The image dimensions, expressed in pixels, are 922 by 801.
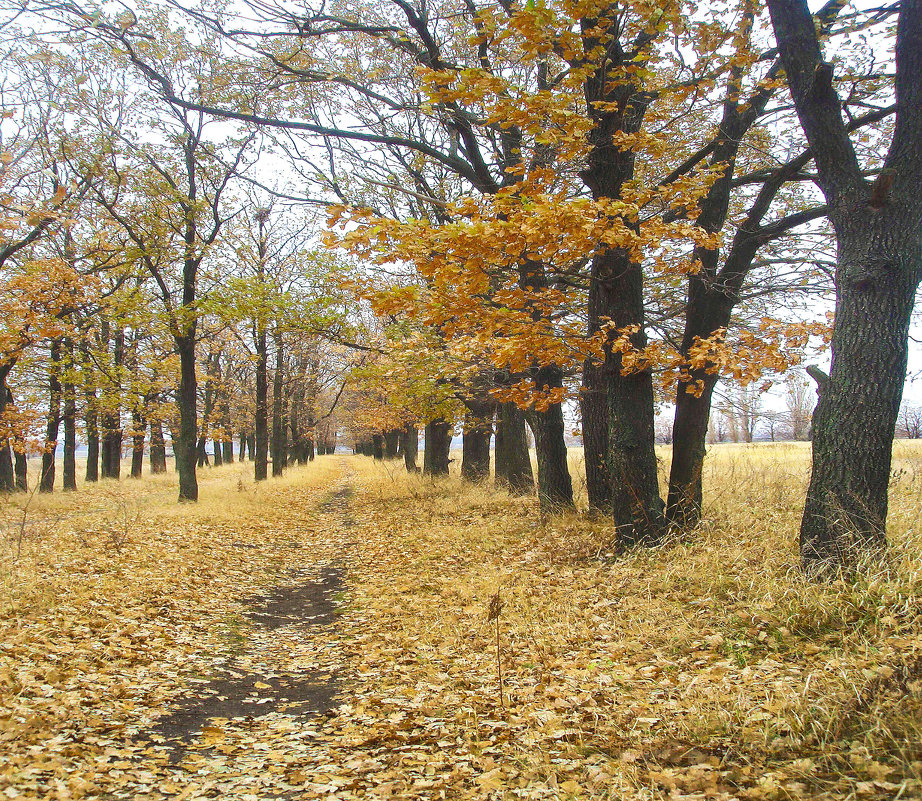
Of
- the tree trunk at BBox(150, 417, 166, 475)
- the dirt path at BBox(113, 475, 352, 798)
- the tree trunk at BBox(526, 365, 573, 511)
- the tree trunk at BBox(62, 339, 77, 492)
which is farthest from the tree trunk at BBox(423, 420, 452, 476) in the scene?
the tree trunk at BBox(150, 417, 166, 475)

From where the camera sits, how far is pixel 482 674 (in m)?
4.61

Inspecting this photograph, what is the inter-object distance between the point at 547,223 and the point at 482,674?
3.94 metres

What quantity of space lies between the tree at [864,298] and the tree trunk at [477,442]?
1111 centimetres

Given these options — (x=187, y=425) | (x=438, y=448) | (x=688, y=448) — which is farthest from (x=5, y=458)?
(x=688, y=448)

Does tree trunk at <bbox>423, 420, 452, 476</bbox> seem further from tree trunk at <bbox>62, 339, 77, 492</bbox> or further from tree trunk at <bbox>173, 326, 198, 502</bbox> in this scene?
tree trunk at <bbox>62, 339, 77, 492</bbox>

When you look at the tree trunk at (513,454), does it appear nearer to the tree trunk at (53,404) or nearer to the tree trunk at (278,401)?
the tree trunk at (278,401)

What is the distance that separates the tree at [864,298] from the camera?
4.49 metres

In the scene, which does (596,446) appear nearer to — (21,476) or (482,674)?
(482,674)

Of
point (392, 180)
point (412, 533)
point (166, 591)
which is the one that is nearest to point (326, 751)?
point (166, 591)

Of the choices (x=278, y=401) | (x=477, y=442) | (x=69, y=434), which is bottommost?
(x=477, y=442)

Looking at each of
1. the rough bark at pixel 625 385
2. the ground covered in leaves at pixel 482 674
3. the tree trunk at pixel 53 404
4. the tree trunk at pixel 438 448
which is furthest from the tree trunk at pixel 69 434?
the rough bark at pixel 625 385

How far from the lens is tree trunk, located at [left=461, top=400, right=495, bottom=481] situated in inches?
623

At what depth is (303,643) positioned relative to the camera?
5.88 meters

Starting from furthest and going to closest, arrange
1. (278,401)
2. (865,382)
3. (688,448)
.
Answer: (278,401), (688,448), (865,382)
